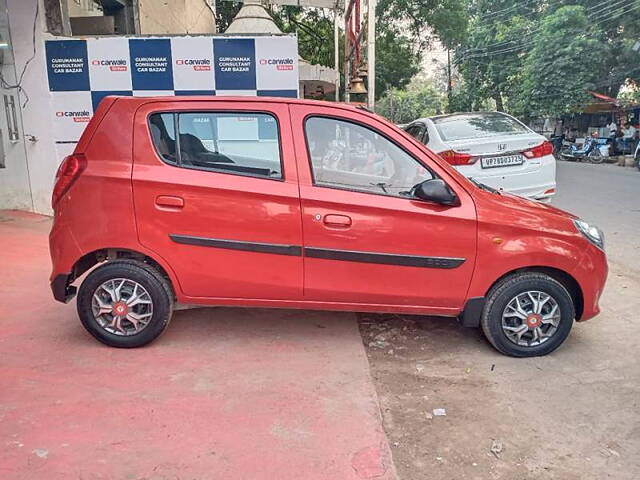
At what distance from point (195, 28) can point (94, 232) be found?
10671 mm

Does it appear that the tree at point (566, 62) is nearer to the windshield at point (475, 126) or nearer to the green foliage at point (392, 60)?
the green foliage at point (392, 60)

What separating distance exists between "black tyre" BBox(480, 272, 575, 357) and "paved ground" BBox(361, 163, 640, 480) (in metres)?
0.11

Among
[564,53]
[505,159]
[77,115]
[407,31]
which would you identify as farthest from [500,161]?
[407,31]

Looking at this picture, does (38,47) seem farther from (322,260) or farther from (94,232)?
(322,260)

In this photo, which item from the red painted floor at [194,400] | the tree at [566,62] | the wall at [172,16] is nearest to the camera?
the red painted floor at [194,400]

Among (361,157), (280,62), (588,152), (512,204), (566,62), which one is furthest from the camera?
(566,62)

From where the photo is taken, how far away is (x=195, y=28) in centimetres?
1285

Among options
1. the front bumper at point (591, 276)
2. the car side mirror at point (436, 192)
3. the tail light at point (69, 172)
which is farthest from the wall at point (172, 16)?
the front bumper at point (591, 276)

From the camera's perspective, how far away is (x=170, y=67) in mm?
7027

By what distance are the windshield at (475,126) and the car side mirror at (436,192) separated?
12.2 feet

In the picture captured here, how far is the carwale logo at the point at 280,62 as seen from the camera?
6930 millimetres

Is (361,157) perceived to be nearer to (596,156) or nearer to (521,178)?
(521,178)

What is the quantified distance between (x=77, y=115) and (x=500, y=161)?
18.2 ft

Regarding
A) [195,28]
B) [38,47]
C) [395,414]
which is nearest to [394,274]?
[395,414]
